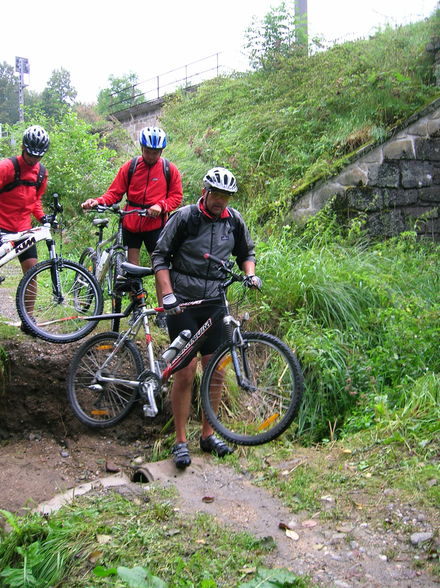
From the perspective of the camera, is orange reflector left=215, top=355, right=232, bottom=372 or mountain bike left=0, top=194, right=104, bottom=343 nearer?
orange reflector left=215, top=355, right=232, bottom=372

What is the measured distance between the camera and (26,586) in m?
3.55

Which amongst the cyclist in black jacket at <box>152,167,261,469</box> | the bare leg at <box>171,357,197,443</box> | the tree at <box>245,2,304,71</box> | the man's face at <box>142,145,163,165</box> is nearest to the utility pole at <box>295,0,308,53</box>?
the tree at <box>245,2,304,71</box>

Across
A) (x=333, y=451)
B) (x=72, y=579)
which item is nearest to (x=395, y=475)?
(x=333, y=451)

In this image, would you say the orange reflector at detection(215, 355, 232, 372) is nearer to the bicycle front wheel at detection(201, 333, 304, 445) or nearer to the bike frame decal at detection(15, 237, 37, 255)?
the bicycle front wheel at detection(201, 333, 304, 445)

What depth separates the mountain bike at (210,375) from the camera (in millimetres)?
4504

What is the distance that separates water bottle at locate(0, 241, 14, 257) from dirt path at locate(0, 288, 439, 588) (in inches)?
35.3

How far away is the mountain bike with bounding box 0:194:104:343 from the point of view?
564cm

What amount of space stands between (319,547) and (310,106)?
800cm

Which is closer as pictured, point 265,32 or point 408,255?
point 408,255

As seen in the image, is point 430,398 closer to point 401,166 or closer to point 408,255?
point 408,255

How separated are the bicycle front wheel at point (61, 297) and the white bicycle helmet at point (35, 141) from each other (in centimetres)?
101

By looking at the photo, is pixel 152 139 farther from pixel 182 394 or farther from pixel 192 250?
pixel 182 394

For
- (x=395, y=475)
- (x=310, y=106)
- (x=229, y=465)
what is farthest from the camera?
(x=310, y=106)

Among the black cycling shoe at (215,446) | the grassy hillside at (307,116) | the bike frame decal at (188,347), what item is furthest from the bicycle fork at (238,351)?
the grassy hillside at (307,116)
